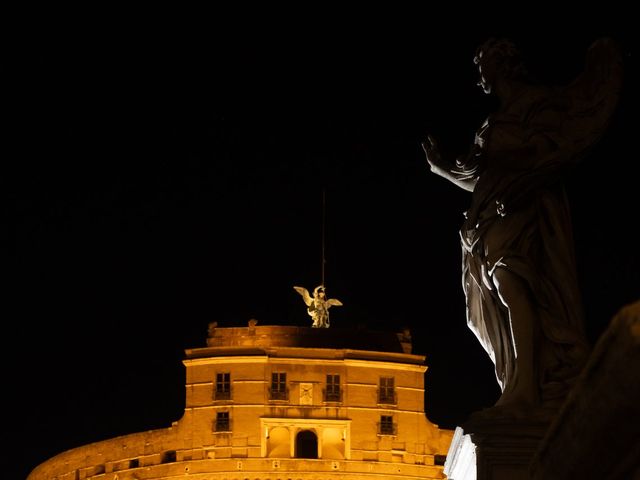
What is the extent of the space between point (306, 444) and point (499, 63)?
5430 centimetres

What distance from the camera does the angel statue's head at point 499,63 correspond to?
6750 millimetres

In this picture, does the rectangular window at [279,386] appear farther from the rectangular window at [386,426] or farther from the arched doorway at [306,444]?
the rectangular window at [386,426]

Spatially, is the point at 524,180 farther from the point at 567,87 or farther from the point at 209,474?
the point at 209,474

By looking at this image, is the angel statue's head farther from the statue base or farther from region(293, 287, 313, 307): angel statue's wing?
region(293, 287, 313, 307): angel statue's wing

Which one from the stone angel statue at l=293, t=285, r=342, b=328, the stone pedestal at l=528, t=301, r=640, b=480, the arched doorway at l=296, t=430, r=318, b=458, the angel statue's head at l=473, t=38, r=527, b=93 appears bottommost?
the stone pedestal at l=528, t=301, r=640, b=480

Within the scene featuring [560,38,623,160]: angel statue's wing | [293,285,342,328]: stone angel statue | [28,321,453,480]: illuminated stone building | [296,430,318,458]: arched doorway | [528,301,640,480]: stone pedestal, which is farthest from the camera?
[293,285,342,328]: stone angel statue

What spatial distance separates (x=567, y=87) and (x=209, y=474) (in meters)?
52.2

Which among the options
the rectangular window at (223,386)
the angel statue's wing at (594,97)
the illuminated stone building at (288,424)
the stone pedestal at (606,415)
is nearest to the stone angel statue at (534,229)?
the angel statue's wing at (594,97)

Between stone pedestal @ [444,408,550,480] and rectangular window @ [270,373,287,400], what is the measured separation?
174ft

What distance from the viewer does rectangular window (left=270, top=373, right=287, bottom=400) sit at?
2306 inches

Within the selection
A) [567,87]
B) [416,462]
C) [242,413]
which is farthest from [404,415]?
[567,87]

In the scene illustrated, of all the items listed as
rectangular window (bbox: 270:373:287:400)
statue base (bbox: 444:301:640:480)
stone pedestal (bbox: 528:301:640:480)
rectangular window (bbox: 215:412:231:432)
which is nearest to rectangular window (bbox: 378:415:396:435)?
rectangular window (bbox: 270:373:287:400)

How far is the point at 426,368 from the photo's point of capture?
5956 centimetres

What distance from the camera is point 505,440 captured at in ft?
19.3
